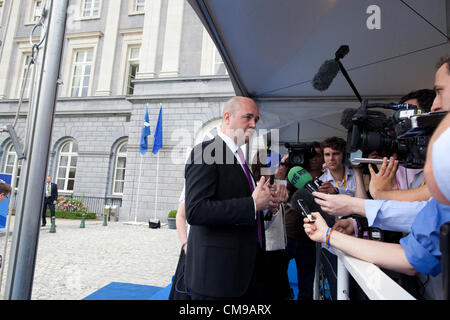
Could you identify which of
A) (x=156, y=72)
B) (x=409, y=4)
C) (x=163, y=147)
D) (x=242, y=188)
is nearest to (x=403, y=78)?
(x=409, y=4)

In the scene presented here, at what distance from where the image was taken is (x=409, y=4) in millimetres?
2309

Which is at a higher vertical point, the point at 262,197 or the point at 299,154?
the point at 299,154

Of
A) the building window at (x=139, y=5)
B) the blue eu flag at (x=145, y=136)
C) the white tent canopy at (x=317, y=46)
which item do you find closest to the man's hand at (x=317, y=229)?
the white tent canopy at (x=317, y=46)

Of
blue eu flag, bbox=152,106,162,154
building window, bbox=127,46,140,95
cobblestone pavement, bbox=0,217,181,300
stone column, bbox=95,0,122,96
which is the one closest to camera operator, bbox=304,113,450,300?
cobblestone pavement, bbox=0,217,181,300

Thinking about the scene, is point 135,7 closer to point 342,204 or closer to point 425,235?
point 342,204

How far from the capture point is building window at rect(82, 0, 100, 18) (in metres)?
15.4

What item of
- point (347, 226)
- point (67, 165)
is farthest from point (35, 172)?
point (67, 165)

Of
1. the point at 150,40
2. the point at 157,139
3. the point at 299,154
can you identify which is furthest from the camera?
the point at 150,40

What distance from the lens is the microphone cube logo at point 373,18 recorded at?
2.38m

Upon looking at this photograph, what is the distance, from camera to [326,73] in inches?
114

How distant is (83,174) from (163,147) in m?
4.85

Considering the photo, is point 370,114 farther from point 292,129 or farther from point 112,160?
point 112,160

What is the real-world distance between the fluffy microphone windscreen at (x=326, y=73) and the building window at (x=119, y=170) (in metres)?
12.4

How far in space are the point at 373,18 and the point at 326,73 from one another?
604mm
